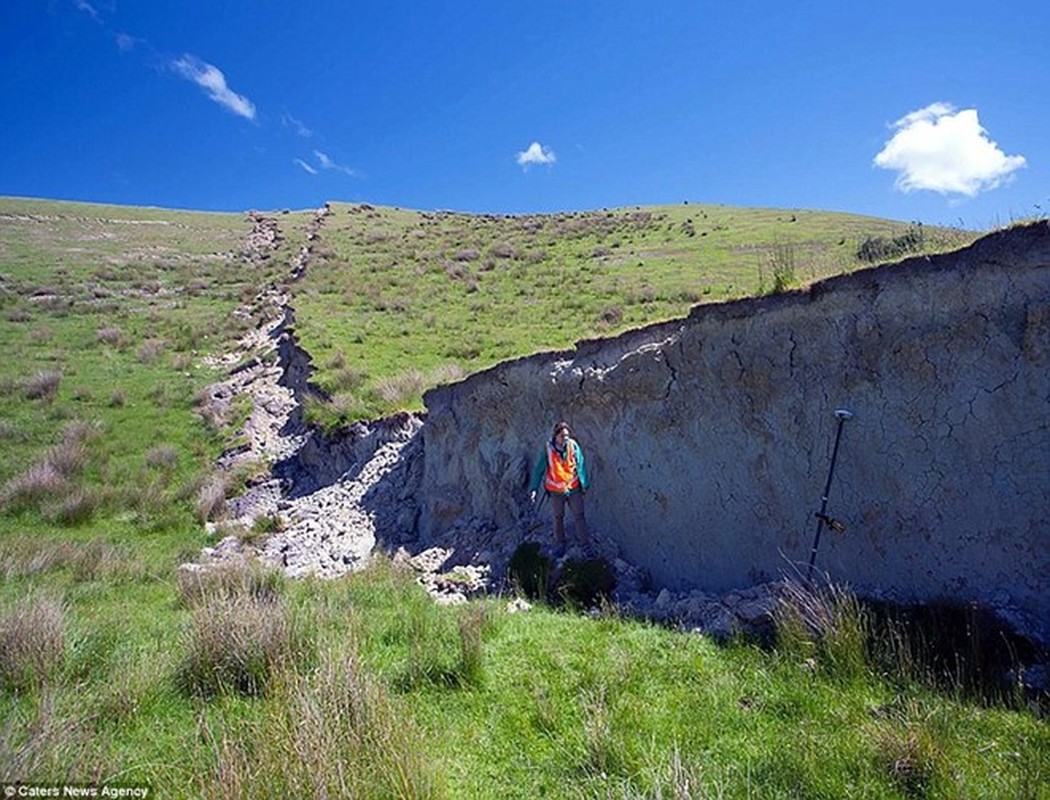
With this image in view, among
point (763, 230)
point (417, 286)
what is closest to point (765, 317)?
point (417, 286)

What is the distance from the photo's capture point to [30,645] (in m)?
5.68

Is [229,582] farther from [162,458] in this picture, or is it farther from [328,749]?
[162,458]

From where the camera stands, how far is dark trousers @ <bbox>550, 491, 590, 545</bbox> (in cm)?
1069

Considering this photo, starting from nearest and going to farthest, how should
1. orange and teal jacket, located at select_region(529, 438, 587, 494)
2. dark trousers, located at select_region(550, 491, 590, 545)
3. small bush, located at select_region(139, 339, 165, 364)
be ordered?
orange and teal jacket, located at select_region(529, 438, 587, 494), dark trousers, located at select_region(550, 491, 590, 545), small bush, located at select_region(139, 339, 165, 364)

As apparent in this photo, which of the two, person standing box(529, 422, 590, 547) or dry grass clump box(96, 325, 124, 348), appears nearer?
person standing box(529, 422, 590, 547)

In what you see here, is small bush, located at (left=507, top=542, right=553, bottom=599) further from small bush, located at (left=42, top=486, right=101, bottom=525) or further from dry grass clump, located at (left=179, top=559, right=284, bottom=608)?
small bush, located at (left=42, top=486, right=101, bottom=525)

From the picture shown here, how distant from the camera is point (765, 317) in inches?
329

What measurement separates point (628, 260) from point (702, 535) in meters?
32.6

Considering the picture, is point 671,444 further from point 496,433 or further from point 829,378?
point 496,433

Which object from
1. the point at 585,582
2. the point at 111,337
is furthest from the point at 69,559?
the point at 111,337

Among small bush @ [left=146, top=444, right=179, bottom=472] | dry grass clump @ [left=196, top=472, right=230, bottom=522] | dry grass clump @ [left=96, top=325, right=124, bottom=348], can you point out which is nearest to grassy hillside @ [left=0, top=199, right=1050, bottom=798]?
dry grass clump @ [left=196, top=472, right=230, bottom=522]

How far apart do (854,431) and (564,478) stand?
4617mm

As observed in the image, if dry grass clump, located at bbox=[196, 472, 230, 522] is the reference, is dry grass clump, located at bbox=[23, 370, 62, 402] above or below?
above

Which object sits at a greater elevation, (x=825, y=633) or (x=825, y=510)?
(x=825, y=510)
